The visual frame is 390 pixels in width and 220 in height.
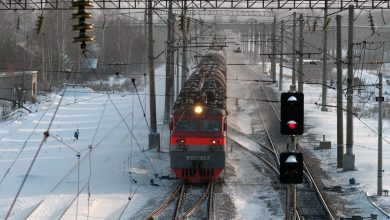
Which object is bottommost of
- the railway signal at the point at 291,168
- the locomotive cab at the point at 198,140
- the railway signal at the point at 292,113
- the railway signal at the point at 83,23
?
the locomotive cab at the point at 198,140

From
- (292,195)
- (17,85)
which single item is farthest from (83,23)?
(17,85)

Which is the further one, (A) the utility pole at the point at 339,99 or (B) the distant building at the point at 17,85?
(B) the distant building at the point at 17,85

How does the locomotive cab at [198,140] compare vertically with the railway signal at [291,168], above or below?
below

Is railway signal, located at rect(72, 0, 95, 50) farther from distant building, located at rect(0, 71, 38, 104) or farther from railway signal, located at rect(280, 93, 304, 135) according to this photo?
distant building, located at rect(0, 71, 38, 104)

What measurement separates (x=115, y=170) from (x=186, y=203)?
5.16m

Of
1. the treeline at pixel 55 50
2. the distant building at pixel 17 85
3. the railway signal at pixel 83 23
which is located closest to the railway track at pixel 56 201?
the railway signal at pixel 83 23

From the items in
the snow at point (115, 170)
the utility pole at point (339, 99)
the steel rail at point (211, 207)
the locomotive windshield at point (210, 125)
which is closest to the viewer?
the steel rail at point (211, 207)

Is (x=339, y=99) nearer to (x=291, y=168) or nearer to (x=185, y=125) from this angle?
(x=185, y=125)

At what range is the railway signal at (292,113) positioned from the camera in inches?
384

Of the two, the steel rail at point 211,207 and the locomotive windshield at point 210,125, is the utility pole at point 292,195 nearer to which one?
the steel rail at point 211,207

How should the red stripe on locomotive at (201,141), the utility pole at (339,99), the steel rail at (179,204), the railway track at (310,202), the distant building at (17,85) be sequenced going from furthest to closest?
the distant building at (17,85), the utility pole at (339,99), the red stripe on locomotive at (201,141), the railway track at (310,202), the steel rail at (179,204)

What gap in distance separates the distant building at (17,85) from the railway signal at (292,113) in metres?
35.5

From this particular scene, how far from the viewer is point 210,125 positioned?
2039 cm

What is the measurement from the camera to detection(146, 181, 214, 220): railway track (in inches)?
685
